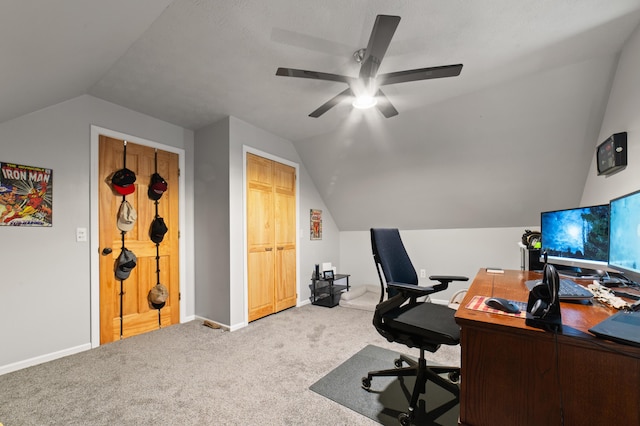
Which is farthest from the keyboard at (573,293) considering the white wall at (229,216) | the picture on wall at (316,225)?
the picture on wall at (316,225)

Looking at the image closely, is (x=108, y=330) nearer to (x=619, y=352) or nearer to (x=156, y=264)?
(x=156, y=264)

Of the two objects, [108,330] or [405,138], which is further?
[405,138]

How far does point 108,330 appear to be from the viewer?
282 centimetres

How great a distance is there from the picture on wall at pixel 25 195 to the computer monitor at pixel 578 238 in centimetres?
413

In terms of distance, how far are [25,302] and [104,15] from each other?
2399mm

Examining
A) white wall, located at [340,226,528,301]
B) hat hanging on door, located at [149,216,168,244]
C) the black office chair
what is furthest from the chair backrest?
hat hanging on door, located at [149,216,168,244]

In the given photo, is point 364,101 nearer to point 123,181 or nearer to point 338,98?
point 338,98

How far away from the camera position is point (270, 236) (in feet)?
12.5

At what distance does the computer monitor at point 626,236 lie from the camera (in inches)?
44.8

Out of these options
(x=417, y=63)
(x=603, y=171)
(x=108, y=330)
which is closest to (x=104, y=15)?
(x=417, y=63)

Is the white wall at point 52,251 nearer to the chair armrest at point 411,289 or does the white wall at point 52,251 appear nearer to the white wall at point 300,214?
the white wall at point 300,214

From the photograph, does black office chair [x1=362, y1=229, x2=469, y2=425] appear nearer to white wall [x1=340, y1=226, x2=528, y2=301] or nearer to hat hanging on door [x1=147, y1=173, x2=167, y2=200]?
white wall [x1=340, y1=226, x2=528, y2=301]

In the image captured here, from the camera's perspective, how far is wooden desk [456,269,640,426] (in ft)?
2.78

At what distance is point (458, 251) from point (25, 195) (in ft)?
16.1
